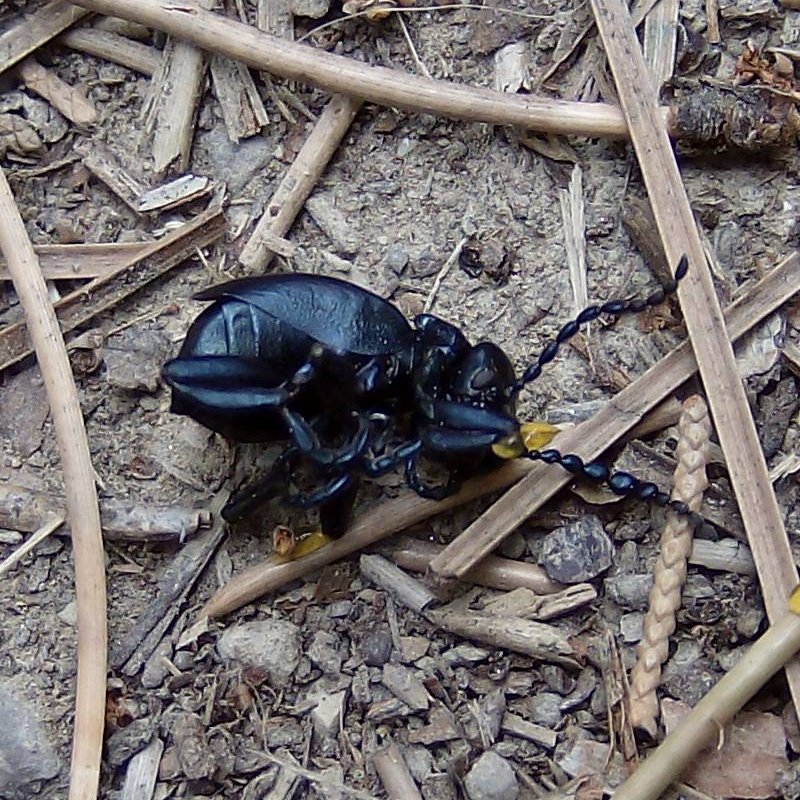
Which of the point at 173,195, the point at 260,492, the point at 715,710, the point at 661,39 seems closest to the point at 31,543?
the point at 260,492

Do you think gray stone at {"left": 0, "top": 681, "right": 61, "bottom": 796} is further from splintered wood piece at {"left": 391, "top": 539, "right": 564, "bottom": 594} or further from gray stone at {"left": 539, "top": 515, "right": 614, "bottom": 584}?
gray stone at {"left": 539, "top": 515, "right": 614, "bottom": 584}

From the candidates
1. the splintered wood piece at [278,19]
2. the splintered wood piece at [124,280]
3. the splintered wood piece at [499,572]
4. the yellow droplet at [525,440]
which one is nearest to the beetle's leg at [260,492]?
the splintered wood piece at [499,572]

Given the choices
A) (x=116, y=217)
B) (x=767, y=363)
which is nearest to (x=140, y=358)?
(x=116, y=217)

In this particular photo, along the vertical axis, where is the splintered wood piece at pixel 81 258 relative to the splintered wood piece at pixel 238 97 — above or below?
below

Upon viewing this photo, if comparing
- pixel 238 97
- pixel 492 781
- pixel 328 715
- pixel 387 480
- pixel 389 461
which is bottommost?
pixel 492 781

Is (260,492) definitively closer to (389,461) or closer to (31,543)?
(389,461)

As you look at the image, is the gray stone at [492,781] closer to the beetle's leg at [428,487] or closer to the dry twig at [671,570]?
the dry twig at [671,570]

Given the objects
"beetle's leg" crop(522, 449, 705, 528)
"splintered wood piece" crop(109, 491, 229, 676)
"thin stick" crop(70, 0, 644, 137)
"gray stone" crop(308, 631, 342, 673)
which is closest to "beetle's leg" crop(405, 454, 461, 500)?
"beetle's leg" crop(522, 449, 705, 528)
